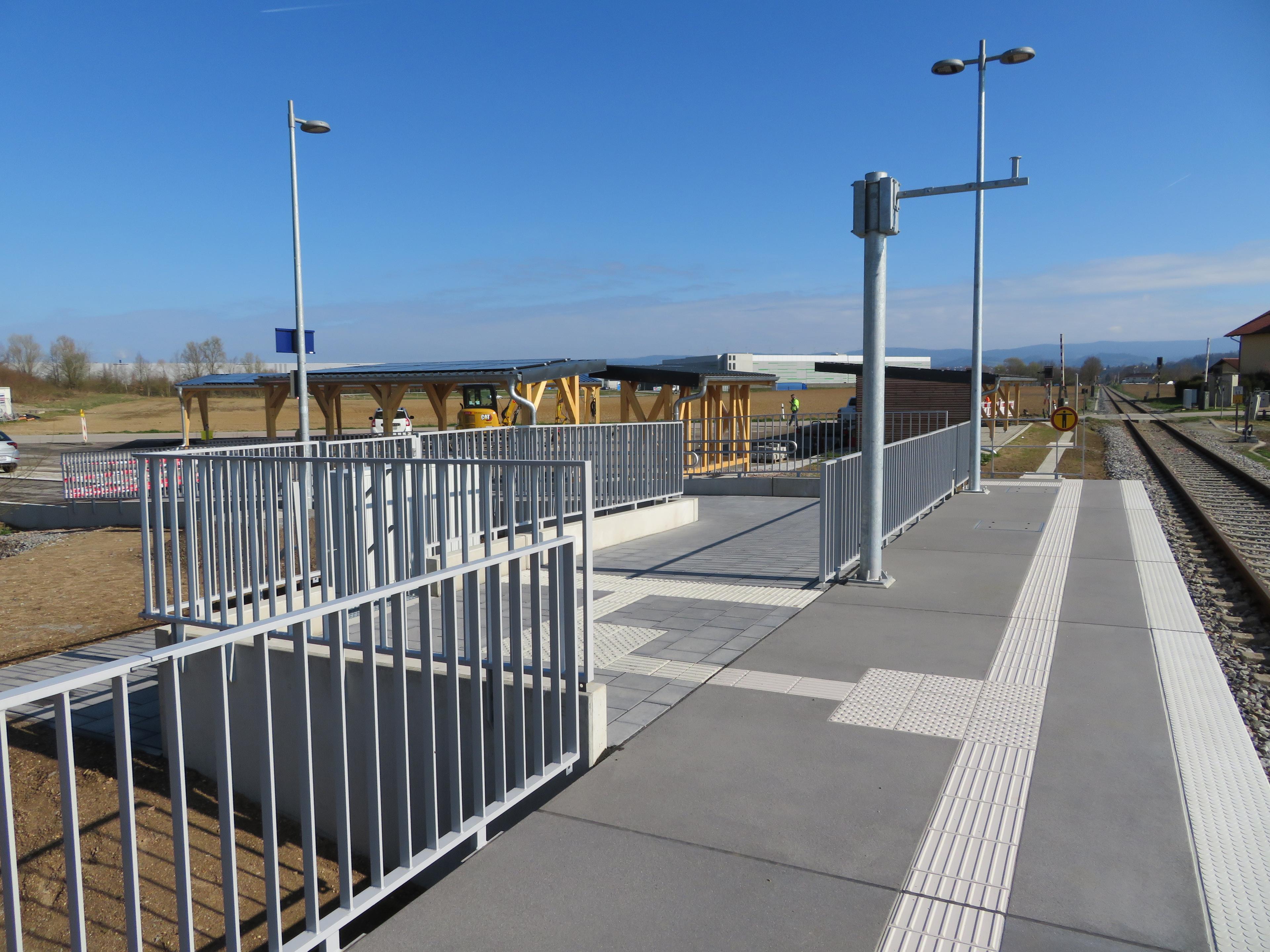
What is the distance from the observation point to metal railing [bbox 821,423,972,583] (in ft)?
26.1

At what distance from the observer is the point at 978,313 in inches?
606

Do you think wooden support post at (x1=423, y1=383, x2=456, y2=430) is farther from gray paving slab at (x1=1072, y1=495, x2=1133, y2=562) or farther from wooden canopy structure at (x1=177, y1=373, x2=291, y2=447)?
gray paving slab at (x1=1072, y1=495, x2=1133, y2=562)

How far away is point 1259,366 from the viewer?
77062 mm

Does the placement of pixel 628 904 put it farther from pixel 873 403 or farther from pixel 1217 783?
pixel 873 403

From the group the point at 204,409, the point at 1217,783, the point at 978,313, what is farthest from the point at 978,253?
the point at 204,409

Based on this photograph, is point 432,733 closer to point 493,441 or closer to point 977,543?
point 493,441

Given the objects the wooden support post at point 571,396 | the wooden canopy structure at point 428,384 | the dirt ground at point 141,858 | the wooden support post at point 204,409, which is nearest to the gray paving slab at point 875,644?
the dirt ground at point 141,858

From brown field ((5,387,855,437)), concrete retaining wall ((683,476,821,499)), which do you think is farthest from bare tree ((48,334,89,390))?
concrete retaining wall ((683,476,821,499))

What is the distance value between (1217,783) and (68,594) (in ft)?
38.3

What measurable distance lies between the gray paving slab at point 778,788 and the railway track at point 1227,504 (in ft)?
18.1

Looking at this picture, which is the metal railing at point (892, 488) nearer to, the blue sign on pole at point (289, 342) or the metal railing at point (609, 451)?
the metal railing at point (609, 451)

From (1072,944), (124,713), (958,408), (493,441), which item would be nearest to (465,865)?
(124,713)

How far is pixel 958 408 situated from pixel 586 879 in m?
28.4

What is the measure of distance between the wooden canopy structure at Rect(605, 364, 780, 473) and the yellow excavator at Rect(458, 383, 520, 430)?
2.73 m
